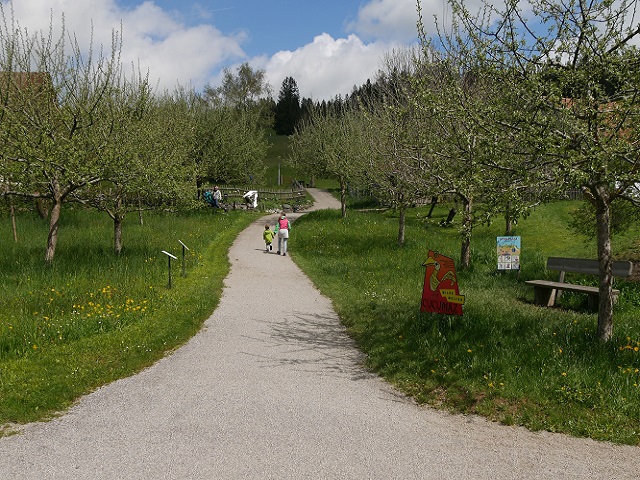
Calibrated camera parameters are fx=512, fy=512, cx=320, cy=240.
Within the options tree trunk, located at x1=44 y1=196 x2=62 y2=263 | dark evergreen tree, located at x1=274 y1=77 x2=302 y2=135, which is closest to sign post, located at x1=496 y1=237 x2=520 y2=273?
tree trunk, located at x1=44 y1=196 x2=62 y2=263

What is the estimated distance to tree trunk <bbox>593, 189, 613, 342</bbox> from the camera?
7.91 meters

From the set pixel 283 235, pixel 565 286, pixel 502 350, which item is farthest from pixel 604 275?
pixel 283 235

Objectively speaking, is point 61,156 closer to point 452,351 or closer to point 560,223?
point 452,351

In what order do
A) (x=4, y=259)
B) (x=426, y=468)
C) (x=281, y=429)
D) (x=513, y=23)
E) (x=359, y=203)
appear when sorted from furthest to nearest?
(x=359, y=203), (x=4, y=259), (x=513, y=23), (x=281, y=429), (x=426, y=468)

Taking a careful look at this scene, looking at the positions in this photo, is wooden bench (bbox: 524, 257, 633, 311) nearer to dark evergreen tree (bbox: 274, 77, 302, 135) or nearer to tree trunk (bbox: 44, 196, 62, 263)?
tree trunk (bbox: 44, 196, 62, 263)

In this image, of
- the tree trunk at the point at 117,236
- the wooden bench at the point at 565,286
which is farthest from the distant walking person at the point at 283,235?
the wooden bench at the point at 565,286

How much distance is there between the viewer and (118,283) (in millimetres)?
12094

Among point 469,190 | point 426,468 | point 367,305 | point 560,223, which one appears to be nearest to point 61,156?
point 367,305

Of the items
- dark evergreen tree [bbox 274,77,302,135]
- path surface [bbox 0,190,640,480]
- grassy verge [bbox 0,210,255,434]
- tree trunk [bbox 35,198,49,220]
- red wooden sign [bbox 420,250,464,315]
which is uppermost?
dark evergreen tree [bbox 274,77,302,135]

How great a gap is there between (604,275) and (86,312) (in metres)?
9.19

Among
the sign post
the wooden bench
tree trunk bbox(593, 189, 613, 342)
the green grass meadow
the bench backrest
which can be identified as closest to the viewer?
the green grass meadow

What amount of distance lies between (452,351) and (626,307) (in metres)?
6.15

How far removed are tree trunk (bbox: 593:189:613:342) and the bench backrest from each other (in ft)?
8.80

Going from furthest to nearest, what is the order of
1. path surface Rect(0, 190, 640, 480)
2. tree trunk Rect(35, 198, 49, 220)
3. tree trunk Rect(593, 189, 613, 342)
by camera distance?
tree trunk Rect(35, 198, 49, 220) < tree trunk Rect(593, 189, 613, 342) < path surface Rect(0, 190, 640, 480)
